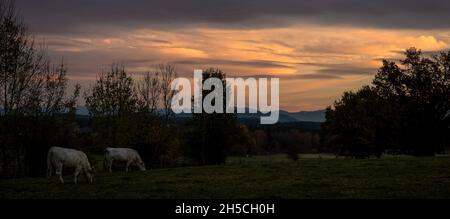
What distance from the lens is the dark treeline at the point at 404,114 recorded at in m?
62.6

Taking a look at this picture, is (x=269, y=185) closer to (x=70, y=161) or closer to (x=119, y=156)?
(x=70, y=161)

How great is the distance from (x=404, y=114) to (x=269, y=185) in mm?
44154

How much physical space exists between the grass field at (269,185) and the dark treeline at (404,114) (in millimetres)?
31994

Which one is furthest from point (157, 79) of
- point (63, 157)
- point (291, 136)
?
point (291, 136)

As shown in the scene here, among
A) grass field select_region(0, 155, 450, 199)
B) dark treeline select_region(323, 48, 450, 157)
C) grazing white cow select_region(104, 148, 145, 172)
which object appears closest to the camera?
grass field select_region(0, 155, 450, 199)

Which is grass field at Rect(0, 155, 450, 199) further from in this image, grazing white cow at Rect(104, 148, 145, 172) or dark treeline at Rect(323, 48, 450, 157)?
dark treeline at Rect(323, 48, 450, 157)

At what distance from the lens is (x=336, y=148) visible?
73938 millimetres

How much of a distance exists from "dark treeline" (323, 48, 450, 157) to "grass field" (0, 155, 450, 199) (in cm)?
3199

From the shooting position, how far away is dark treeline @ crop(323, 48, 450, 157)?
6259 cm

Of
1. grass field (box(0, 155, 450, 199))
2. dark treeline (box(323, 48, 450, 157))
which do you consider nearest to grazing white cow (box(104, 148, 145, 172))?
grass field (box(0, 155, 450, 199))

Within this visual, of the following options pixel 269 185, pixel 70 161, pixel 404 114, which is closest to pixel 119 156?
pixel 70 161

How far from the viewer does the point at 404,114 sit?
2530 inches

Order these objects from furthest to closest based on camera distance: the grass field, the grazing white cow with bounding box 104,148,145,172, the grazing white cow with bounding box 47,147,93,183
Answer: the grazing white cow with bounding box 104,148,145,172, the grazing white cow with bounding box 47,147,93,183, the grass field

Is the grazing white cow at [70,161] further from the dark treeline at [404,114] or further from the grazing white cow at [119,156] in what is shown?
the dark treeline at [404,114]
